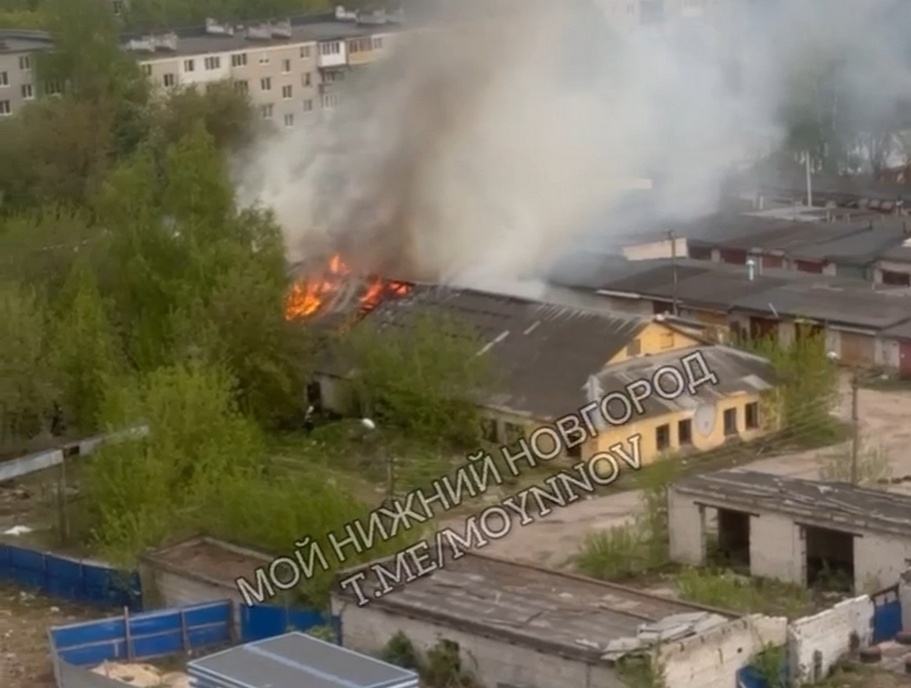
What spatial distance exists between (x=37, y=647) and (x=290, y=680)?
2.77 m

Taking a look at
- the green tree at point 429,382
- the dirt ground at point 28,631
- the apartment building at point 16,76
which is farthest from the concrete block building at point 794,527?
the apartment building at point 16,76

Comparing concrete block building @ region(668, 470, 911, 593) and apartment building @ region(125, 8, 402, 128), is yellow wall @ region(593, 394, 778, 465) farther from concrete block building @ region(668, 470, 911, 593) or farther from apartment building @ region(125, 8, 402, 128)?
apartment building @ region(125, 8, 402, 128)

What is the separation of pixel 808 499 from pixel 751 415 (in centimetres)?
364

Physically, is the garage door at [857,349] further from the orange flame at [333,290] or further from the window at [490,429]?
the window at [490,429]

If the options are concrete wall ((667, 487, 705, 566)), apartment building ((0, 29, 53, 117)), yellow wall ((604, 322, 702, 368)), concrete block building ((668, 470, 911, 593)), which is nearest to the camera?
concrete block building ((668, 470, 911, 593))

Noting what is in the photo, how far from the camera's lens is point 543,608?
10.4 m

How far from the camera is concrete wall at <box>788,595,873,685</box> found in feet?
33.2

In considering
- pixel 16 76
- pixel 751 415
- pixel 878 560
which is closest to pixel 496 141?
pixel 751 415

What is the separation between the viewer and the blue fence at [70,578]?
40.0 feet

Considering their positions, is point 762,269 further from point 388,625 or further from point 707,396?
point 388,625

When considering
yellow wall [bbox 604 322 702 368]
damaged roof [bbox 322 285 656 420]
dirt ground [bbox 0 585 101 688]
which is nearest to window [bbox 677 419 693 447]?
damaged roof [bbox 322 285 656 420]

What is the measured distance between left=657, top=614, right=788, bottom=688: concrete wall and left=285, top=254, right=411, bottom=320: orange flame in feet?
27.0

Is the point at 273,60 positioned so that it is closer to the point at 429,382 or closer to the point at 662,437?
the point at 429,382

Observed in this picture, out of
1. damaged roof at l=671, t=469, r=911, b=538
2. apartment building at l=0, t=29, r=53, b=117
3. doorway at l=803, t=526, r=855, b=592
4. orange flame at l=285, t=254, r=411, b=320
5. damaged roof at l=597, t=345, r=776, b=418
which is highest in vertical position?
apartment building at l=0, t=29, r=53, b=117
